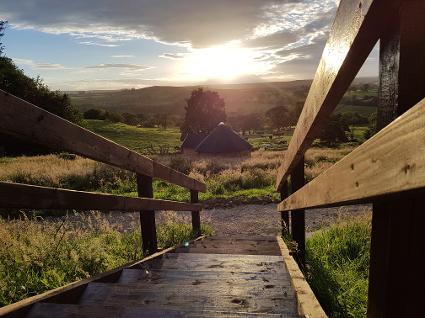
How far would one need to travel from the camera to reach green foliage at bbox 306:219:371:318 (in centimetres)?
347

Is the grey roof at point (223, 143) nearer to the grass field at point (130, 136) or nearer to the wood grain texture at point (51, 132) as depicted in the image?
the grass field at point (130, 136)

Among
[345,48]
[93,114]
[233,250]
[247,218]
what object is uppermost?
[345,48]

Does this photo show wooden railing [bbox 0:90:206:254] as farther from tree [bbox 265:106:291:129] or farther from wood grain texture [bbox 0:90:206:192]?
tree [bbox 265:106:291:129]

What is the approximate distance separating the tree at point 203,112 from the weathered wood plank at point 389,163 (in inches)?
2266

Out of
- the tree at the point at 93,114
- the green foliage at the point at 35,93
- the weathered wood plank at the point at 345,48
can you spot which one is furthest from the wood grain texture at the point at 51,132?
the tree at the point at 93,114

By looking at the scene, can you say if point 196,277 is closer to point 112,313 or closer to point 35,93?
point 112,313

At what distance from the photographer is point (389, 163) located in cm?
89

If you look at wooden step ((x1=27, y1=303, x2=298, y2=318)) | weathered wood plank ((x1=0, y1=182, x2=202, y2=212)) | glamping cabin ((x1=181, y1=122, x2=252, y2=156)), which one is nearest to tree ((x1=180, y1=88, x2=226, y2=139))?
glamping cabin ((x1=181, y1=122, x2=252, y2=156))

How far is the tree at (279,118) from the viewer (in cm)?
8925

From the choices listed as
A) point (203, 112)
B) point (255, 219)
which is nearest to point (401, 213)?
point (255, 219)

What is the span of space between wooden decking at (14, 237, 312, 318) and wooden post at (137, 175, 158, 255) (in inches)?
10.1

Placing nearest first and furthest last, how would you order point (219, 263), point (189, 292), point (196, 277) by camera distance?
point (189, 292) < point (196, 277) < point (219, 263)

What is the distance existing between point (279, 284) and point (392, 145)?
2.39 meters

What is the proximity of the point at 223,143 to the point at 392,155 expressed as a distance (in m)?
33.4
